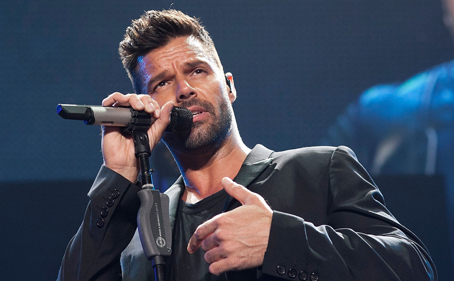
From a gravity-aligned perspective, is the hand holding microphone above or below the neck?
above

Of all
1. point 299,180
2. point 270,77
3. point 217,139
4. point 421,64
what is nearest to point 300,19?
point 270,77

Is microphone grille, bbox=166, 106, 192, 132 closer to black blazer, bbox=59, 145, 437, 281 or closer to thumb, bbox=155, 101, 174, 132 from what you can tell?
thumb, bbox=155, 101, 174, 132

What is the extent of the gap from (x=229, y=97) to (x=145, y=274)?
948mm

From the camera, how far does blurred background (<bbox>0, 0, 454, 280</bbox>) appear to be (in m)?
2.60

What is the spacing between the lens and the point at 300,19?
2885 mm

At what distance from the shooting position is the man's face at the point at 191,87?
193cm

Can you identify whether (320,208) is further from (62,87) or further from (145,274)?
(62,87)

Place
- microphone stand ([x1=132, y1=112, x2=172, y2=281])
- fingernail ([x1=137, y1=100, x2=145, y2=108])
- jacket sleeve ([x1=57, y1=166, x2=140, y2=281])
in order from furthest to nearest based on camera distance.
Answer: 1. jacket sleeve ([x1=57, y1=166, x2=140, y2=281])
2. fingernail ([x1=137, y1=100, x2=145, y2=108])
3. microphone stand ([x1=132, y1=112, x2=172, y2=281])

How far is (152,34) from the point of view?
2148mm

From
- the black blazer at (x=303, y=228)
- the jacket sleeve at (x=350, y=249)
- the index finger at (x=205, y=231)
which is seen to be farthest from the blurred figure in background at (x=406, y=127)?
the index finger at (x=205, y=231)

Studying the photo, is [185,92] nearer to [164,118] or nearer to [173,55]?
[173,55]

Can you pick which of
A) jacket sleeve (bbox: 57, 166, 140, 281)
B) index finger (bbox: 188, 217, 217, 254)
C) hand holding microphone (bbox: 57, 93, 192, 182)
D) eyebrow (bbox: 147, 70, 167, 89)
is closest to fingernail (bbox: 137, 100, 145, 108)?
hand holding microphone (bbox: 57, 93, 192, 182)

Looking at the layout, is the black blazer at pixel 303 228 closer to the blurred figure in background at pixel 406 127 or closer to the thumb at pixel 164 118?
the thumb at pixel 164 118

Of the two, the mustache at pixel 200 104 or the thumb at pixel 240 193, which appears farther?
the mustache at pixel 200 104
